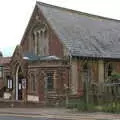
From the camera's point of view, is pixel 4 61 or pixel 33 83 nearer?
pixel 33 83

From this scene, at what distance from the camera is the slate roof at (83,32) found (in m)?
44.2

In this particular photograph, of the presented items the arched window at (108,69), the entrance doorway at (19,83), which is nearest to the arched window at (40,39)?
the entrance doorway at (19,83)

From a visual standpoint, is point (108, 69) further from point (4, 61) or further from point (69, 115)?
point (69, 115)

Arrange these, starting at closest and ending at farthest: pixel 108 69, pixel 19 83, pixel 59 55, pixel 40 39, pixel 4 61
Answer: pixel 59 55
pixel 19 83
pixel 108 69
pixel 40 39
pixel 4 61

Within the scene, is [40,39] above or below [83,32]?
below

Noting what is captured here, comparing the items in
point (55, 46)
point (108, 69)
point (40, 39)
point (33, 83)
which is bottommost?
point (33, 83)

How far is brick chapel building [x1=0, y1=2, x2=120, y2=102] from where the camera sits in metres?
42.8

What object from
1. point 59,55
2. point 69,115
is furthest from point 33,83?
point 69,115

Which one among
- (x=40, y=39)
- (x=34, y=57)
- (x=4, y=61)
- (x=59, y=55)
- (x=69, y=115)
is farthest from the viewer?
(x=4, y=61)

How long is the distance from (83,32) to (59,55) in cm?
448

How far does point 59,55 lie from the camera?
4434 centimetres

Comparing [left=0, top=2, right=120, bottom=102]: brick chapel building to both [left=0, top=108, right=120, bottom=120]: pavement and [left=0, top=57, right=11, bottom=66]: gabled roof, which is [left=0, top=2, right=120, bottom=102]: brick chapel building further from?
[left=0, top=108, right=120, bottom=120]: pavement

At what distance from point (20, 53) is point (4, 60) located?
766 centimetres

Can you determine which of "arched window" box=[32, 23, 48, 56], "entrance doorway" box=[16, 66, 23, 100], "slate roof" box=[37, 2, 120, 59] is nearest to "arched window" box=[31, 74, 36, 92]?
"entrance doorway" box=[16, 66, 23, 100]
